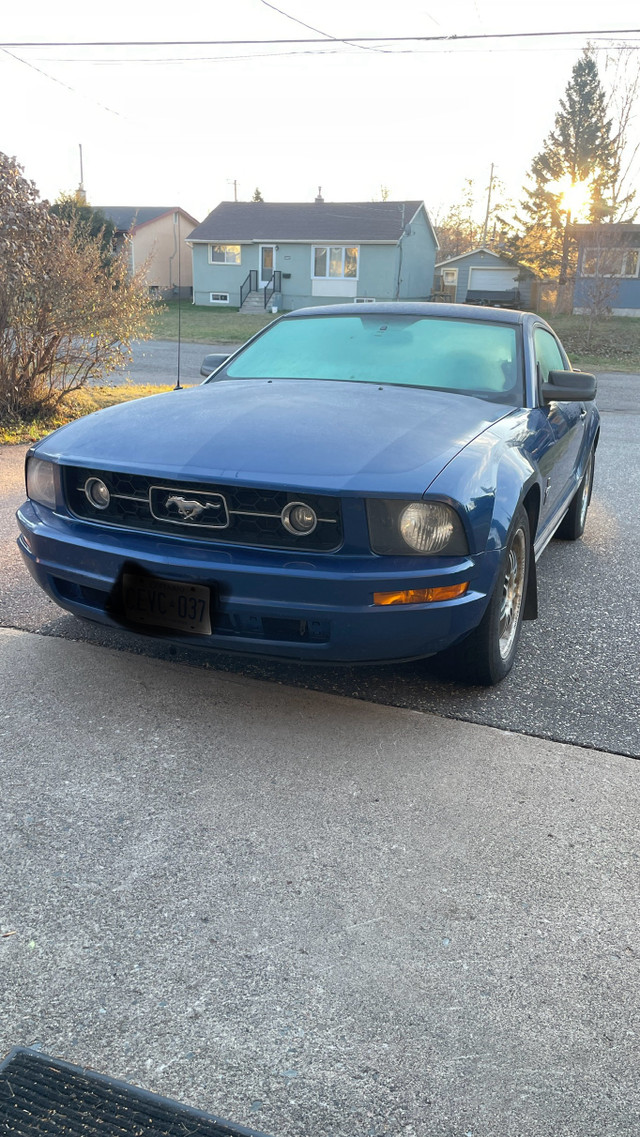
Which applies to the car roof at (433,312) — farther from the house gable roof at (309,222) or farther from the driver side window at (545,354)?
the house gable roof at (309,222)

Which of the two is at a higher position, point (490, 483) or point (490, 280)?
point (490, 483)

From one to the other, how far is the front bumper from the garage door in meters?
47.1

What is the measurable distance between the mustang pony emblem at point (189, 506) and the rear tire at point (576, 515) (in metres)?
3.22

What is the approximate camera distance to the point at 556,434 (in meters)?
4.38

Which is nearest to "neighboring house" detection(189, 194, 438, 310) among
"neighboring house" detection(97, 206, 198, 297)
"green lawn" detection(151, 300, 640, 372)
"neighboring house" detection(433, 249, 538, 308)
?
"neighboring house" detection(433, 249, 538, 308)

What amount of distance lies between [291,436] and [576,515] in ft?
10.6

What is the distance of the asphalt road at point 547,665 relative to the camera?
129 inches

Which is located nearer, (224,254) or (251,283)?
(251,283)

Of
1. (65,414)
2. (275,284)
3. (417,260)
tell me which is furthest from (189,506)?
(417,260)

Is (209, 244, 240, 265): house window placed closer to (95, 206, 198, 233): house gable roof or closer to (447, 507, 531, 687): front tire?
(95, 206, 198, 233): house gable roof

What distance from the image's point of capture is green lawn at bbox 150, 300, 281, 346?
1048 inches

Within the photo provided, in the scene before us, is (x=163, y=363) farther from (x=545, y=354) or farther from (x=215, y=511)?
(x=215, y=511)

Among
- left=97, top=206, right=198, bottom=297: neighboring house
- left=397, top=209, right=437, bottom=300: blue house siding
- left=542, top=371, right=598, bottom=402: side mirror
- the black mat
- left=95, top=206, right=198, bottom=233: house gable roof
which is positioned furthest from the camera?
left=95, top=206, right=198, bottom=233: house gable roof

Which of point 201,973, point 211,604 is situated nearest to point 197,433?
point 211,604
